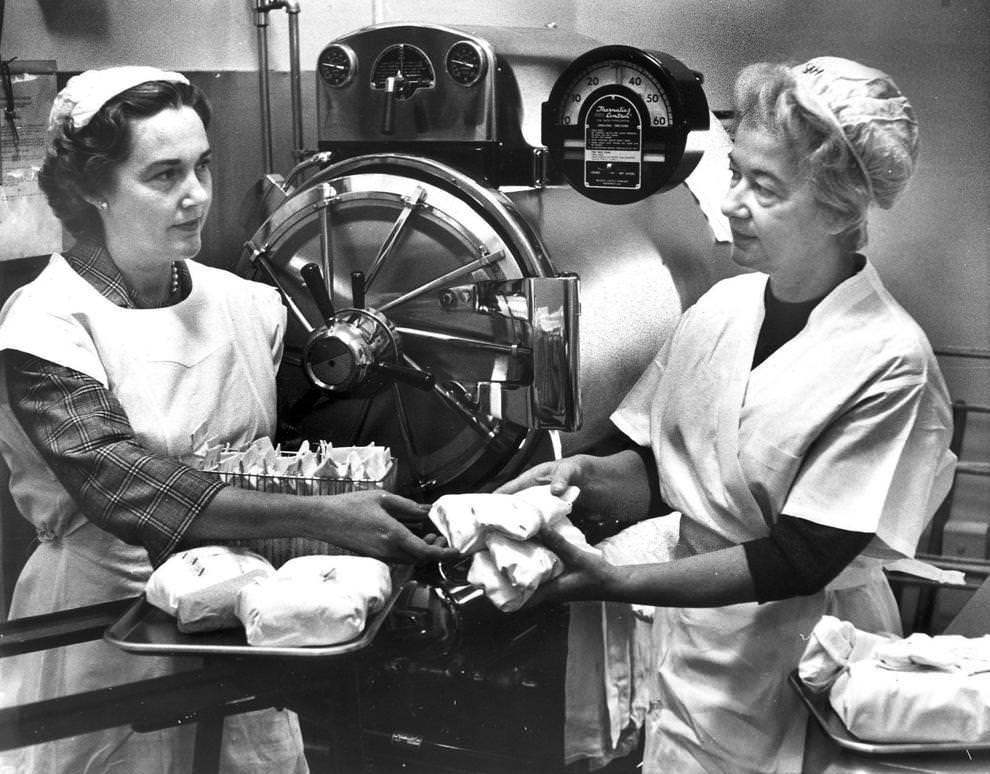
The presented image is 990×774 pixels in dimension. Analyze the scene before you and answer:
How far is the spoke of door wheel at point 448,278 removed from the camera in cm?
144

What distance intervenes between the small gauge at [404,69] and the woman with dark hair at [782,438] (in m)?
0.40

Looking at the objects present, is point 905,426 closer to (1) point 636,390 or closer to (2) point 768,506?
(2) point 768,506

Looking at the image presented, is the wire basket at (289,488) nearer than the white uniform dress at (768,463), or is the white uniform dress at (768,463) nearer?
the white uniform dress at (768,463)

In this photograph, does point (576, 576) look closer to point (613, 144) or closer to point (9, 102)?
point (613, 144)

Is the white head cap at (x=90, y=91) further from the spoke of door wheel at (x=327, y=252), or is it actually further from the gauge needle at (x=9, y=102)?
the spoke of door wheel at (x=327, y=252)

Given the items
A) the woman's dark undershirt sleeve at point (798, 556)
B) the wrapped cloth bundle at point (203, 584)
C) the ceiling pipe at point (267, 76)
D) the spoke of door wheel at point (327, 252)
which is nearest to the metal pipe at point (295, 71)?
the ceiling pipe at point (267, 76)

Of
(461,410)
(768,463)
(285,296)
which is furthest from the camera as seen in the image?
(285,296)

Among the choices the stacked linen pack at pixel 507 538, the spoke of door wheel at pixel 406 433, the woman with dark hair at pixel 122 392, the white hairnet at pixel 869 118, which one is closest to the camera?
the white hairnet at pixel 869 118

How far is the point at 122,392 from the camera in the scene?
1393 mm

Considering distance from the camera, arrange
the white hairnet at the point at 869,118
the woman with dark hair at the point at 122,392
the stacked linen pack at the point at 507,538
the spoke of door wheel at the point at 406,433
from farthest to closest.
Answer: the spoke of door wheel at the point at 406,433 → the woman with dark hair at the point at 122,392 → the stacked linen pack at the point at 507,538 → the white hairnet at the point at 869,118

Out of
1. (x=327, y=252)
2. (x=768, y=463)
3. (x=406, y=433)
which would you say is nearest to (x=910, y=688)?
(x=768, y=463)

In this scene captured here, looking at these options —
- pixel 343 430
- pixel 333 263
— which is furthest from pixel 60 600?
pixel 333 263

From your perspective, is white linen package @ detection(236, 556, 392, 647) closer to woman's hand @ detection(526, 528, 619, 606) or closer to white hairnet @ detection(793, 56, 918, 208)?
woman's hand @ detection(526, 528, 619, 606)

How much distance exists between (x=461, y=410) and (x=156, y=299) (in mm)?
395
